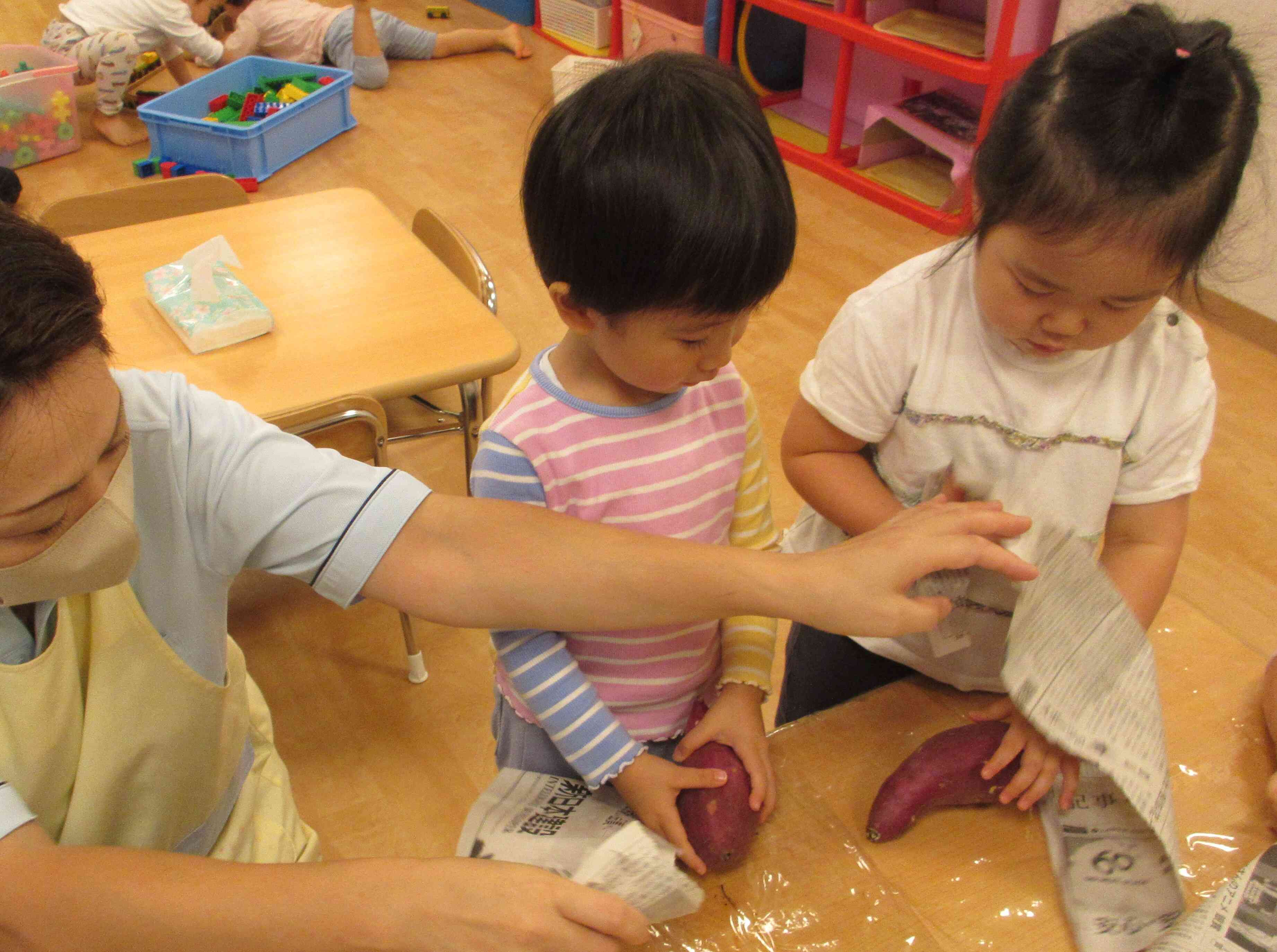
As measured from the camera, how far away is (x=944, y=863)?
0.83 m

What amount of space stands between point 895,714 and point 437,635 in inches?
53.3

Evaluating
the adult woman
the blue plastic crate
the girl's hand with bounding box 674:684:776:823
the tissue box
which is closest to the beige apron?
the adult woman

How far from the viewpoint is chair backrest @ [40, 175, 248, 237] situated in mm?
1980

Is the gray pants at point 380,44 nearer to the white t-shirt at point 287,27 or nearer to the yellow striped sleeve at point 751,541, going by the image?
the white t-shirt at point 287,27

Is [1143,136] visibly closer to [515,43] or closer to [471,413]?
→ [471,413]

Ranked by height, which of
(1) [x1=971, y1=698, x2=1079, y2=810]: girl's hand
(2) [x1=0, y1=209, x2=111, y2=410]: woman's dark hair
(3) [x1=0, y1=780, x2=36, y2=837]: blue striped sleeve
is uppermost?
(2) [x1=0, y1=209, x2=111, y2=410]: woman's dark hair

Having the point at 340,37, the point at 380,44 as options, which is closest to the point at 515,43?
the point at 380,44

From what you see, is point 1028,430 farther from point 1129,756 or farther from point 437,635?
point 437,635

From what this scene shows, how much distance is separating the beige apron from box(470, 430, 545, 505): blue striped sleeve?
0.31m

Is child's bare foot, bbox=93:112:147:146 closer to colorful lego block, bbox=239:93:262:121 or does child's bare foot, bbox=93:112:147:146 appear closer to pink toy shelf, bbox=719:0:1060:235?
colorful lego block, bbox=239:93:262:121

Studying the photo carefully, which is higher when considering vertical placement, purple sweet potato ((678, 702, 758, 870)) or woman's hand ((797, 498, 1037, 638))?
woman's hand ((797, 498, 1037, 638))

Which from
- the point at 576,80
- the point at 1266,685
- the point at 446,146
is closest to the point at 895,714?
the point at 1266,685

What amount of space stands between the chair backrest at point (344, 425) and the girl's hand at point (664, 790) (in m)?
0.78

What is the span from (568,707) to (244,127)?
3.33m
